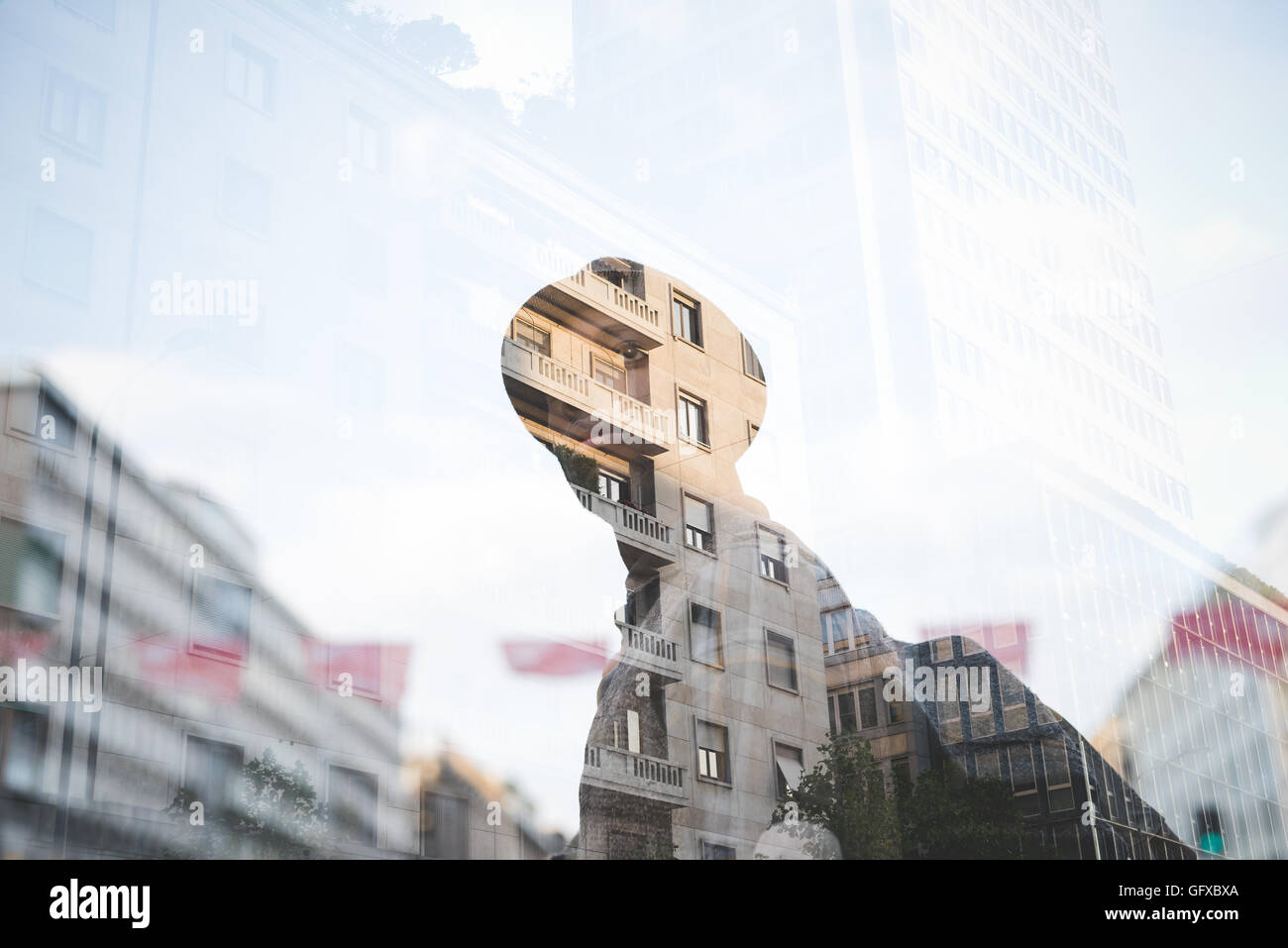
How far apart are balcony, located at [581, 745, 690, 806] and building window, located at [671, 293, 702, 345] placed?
2.44 m

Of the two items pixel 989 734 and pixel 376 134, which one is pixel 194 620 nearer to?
pixel 376 134

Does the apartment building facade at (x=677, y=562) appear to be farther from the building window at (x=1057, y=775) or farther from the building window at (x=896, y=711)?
the building window at (x=1057, y=775)

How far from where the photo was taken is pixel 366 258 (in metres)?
6.69

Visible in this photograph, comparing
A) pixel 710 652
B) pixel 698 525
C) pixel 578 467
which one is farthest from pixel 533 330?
pixel 710 652

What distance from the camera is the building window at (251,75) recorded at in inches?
251

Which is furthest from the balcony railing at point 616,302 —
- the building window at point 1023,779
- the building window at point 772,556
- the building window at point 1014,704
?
the building window at point 1023,779

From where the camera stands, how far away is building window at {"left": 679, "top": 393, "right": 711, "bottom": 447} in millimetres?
7609

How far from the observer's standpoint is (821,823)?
6.84 metres

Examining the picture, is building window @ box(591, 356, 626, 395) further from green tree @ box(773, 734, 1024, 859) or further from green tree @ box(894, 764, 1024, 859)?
green tree @ box(894, 764, 1024, 859)

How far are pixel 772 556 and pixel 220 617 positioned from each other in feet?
10.3

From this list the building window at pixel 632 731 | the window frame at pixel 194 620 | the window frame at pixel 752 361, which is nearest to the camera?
the window frame at pixel 194 620

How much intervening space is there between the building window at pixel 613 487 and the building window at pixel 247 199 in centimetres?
224
